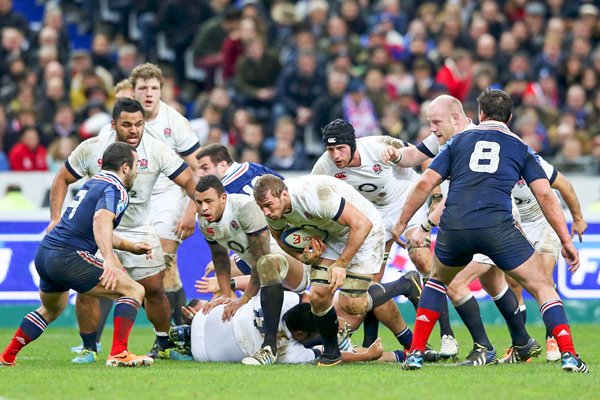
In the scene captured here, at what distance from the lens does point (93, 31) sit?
74.1ft

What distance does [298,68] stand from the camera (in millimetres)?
20344

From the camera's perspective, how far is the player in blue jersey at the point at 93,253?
10.6 meters

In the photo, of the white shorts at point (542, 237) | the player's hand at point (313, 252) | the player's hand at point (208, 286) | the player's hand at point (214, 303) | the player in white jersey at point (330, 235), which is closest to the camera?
the player in white jersey at point (330, 235)

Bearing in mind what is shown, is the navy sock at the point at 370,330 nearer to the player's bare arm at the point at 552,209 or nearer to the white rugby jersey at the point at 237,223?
the white rugby jersey at the point at 237,223

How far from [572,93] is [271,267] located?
1064 centimetres

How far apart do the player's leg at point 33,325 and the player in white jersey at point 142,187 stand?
3.98 ft

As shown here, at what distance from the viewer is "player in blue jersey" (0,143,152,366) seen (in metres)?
10.6

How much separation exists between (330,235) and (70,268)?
2265 mm

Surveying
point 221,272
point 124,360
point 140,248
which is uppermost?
point 140,248

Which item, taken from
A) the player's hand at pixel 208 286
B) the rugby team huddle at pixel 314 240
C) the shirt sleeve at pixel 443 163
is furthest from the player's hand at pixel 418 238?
the player's hand at pixel 208 286

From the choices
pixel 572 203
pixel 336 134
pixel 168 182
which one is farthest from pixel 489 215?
pixel 168 182

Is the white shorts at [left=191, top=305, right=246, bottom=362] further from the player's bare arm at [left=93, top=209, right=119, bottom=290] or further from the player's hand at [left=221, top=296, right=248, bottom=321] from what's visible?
the player's bare arm at [left=93, top=209, right=119, bottom=290]

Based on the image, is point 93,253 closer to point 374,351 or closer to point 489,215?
point 374,351

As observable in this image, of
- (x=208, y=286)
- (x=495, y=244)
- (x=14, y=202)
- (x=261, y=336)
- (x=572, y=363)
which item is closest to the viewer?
(x=572, y=363)
